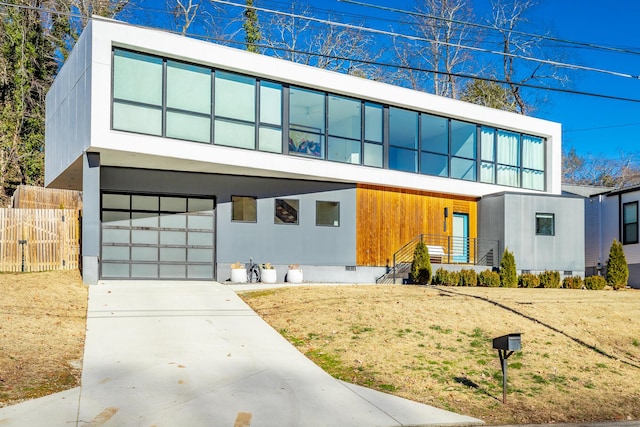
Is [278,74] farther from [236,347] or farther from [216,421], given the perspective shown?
[216,421]

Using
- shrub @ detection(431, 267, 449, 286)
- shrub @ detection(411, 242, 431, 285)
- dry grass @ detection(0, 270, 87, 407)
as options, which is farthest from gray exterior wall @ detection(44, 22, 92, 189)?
shrub @ detection(431, 267, 449, 286)

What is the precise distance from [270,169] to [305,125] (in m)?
1.95

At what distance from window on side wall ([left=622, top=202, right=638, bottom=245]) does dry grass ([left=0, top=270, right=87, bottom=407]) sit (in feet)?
70.1

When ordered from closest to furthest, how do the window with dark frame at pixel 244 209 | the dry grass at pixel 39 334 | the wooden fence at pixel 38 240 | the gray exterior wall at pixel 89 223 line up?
the dry grass at pixel 39 334
the gray exterior wall at pixel 89 223
the wooden fence at pixel 38 240
the window with dark frame at pixel 244 209

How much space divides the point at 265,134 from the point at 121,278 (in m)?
5.78

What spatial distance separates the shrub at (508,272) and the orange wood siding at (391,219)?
2620 millimetres

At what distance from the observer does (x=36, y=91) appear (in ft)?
115

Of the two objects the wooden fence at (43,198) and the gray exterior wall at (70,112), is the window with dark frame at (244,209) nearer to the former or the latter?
the gray exterior wall at (70,112)

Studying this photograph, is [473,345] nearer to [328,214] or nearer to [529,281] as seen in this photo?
[328,214]

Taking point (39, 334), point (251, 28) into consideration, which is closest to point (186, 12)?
point (251, 28)

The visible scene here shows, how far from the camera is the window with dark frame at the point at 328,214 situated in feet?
69.6

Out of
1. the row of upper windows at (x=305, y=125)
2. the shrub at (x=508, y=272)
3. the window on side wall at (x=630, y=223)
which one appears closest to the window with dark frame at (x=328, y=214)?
the row of upper windows at (x=305, y=125)

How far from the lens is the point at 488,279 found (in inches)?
828

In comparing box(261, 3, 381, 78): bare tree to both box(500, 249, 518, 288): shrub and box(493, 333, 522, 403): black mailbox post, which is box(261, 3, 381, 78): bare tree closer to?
box(500, 249, 518, 288): shrub
